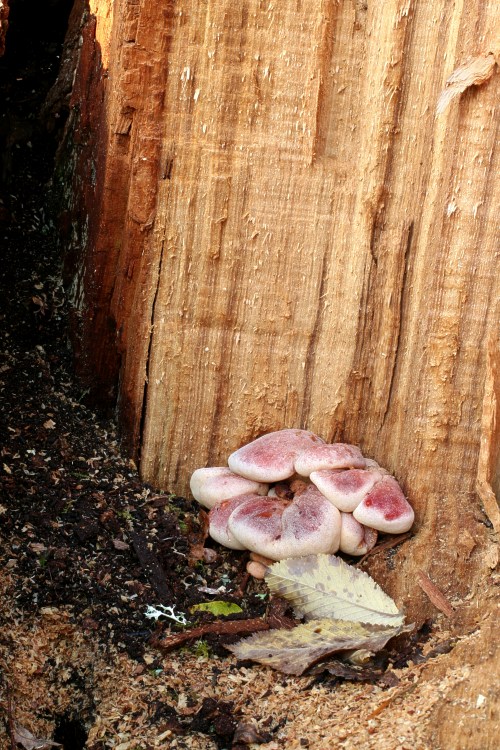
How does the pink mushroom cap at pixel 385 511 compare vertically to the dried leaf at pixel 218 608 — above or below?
above

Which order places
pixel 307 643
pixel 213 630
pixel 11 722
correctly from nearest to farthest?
pixel 11 722, pixel 307 643, pixel 213 630

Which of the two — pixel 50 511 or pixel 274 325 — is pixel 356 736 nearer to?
pixel 50 511

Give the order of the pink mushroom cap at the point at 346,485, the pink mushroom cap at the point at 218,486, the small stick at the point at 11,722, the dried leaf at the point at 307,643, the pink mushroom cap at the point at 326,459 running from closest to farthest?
the small stick at the point at 11,722 < the dried leaf at the point at 307,643 < the pink mushroom cap at the point at 346,485 < the pink mushroom cap at the point at 326,459 < the pink mushroom cap at the point at 218,486

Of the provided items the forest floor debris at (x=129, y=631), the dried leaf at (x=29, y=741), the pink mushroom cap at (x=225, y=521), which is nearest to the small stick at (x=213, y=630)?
the forest floor debris at (x=129, y=631)

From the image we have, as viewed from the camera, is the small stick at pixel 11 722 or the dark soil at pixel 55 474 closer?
the small stick at pixel 11 722

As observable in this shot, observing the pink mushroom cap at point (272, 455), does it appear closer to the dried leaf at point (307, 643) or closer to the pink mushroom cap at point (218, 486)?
the pink mushroom cap at point (218, 486)

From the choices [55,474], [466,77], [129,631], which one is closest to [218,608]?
[129,631]

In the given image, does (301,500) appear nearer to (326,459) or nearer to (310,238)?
(326,459)
